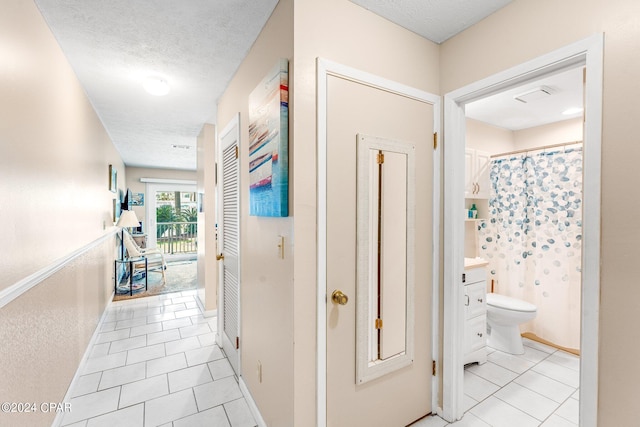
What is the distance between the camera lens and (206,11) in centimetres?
155

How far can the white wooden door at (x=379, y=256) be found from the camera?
1429mm

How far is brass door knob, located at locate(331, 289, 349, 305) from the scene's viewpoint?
1.38 m

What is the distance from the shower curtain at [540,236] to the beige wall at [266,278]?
282 cm

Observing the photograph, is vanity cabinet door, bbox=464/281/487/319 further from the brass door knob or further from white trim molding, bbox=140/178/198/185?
white trim molding, bbox=140/178/198/185

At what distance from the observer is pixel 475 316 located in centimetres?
243

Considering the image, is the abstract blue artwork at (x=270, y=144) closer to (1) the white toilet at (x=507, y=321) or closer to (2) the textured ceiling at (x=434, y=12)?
(2) the textured ceiling at (x=434, y=12)

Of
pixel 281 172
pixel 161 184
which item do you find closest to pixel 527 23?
pixel 281 172

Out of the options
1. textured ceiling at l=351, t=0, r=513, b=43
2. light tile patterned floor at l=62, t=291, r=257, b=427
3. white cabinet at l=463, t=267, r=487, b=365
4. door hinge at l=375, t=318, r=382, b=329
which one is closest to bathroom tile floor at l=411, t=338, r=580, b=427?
white cabinet at l=463, t=267, r=487, b=365

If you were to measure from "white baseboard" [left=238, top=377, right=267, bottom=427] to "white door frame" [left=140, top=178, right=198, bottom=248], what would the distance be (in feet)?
20.6

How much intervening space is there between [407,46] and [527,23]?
594 millimetres

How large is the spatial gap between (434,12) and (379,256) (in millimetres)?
1402

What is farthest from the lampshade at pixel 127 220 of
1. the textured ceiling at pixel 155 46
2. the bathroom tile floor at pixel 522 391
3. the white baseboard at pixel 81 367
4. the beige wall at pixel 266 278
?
the bathroom tile floor at pixel 522 391

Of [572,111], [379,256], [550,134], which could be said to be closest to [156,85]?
[379,256]

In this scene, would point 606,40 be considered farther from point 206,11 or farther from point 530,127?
point 530,127
